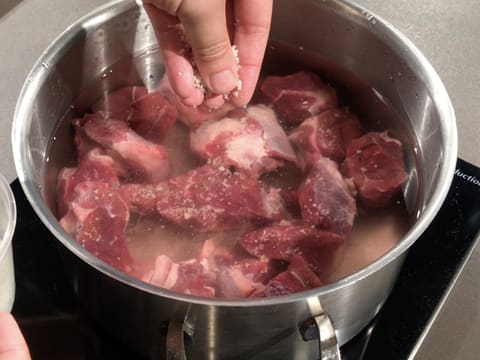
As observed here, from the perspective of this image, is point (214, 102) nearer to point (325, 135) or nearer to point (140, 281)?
point (325, 135)

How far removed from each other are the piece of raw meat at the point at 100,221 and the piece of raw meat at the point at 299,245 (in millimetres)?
199

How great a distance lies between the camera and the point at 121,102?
1.30m

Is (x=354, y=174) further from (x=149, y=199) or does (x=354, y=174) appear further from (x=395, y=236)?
(x=149, y=199)

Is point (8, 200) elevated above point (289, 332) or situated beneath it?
elevated above

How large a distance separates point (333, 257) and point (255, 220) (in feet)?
0.49

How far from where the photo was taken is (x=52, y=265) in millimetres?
1109

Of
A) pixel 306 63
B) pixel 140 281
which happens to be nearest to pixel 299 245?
pixel 140 281

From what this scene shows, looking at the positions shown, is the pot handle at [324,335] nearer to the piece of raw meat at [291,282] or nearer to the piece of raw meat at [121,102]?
the piece of raw meat at [291,282]

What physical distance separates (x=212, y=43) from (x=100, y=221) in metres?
0.34

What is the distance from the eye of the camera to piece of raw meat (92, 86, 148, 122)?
1278 millimetres

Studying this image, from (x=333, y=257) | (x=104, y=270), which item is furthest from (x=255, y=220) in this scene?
(x=104, y=270)

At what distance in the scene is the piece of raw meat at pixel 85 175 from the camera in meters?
1.10

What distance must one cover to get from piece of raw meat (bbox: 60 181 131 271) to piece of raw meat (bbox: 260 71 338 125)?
378 mm

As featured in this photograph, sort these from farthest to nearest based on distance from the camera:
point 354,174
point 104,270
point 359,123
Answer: point 359,123 → point 354,174 → point 104,270
